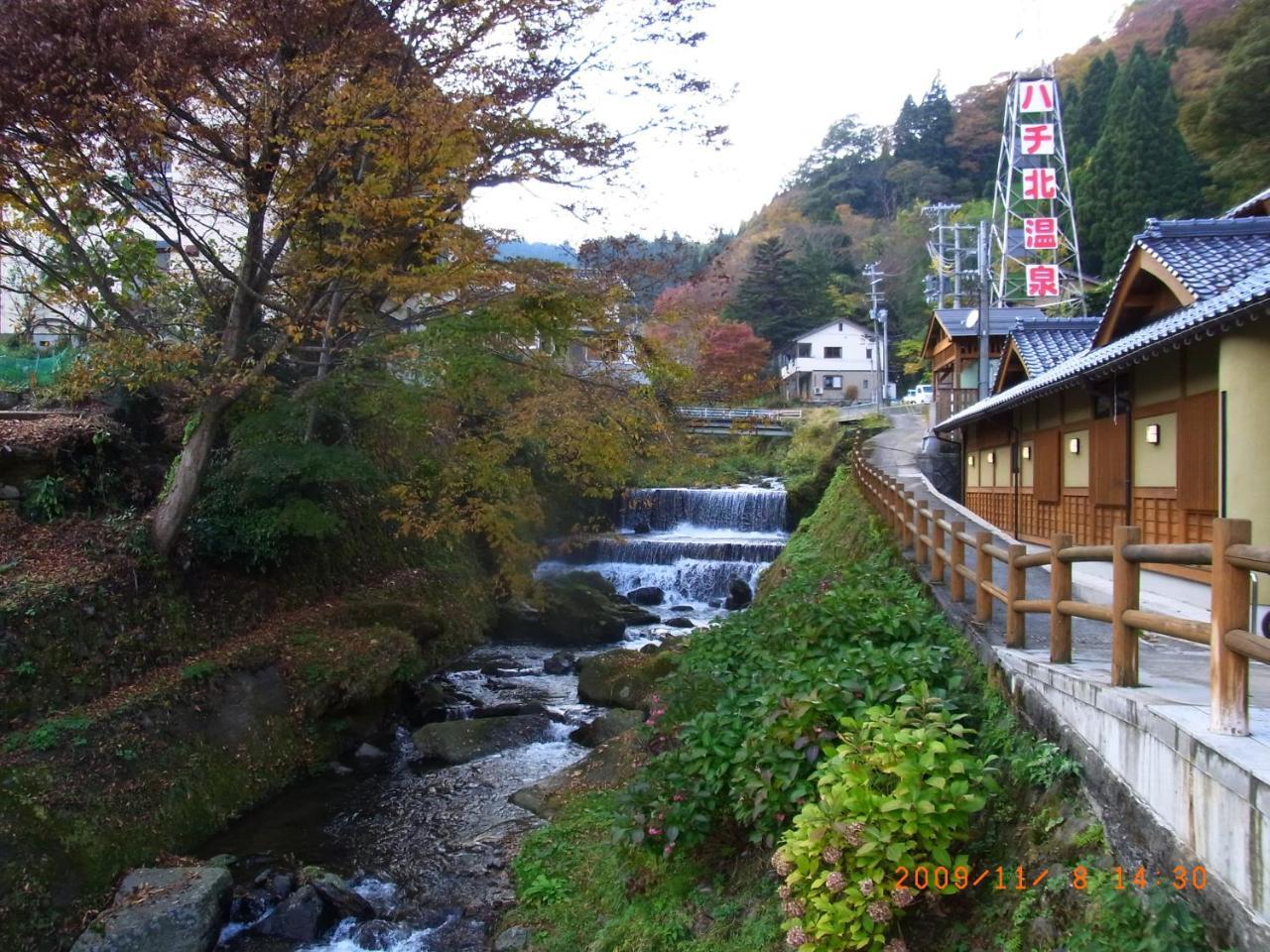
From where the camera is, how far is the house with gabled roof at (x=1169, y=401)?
8.13 metres

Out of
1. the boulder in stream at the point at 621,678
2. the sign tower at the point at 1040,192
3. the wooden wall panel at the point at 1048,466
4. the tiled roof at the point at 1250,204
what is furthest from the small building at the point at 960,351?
the boulder in stream at the point at 621,678

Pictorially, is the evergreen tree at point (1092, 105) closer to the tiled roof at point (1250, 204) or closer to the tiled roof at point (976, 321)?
the tiled roof at point (976, 321)

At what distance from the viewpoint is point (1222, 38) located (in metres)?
28.2

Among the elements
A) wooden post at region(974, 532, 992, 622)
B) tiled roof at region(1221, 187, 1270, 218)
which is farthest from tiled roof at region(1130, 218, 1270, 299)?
wooden post at region(974, 532, 992, 622)

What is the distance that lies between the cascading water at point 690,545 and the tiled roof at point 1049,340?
8915 mm

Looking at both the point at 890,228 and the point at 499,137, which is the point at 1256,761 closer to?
the point at 499,137

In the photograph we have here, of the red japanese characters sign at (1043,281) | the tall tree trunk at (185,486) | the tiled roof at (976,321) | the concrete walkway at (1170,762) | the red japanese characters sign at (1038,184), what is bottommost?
the concrete walkway at (1170,762)

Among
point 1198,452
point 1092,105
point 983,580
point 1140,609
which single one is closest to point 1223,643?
point 1140,609

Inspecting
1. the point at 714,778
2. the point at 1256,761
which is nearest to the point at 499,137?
the point at 714,778

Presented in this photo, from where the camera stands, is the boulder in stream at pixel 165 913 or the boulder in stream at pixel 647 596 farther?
the boulder in stream at pixel 647 596

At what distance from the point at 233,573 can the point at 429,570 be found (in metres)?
5.36

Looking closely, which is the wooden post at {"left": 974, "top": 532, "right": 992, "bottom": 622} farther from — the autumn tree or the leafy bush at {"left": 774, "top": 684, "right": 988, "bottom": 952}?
the autumn tree

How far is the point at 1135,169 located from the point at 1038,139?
9171 millimetres

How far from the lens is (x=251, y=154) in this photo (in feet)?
33.8
